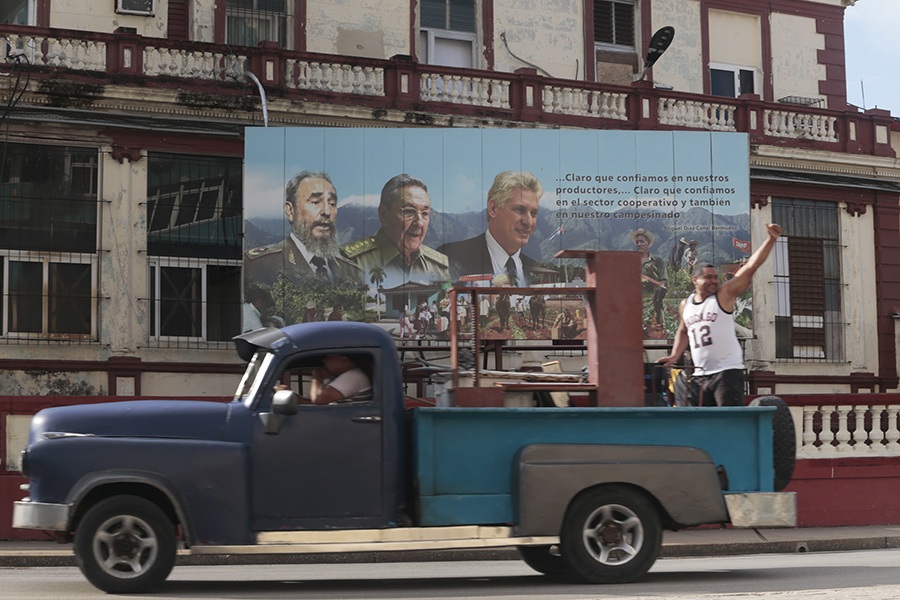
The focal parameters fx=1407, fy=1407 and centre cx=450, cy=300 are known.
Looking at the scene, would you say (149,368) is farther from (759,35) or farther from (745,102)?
(759,35)

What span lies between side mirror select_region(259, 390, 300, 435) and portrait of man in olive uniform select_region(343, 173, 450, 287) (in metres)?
10.3

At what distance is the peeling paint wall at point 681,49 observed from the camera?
86.8 feet

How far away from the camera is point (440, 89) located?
22281 millimetres

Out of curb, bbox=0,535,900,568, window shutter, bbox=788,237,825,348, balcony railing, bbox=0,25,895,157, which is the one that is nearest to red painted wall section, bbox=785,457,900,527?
curb, bbox=0,535,900,568

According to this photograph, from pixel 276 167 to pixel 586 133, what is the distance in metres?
4.53

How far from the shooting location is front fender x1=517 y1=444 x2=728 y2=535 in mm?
9773

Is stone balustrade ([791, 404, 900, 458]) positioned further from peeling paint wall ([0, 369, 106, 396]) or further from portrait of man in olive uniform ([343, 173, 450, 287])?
peeling paint wall ([0, 369, 106, 396])

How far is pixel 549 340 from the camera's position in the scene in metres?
19.5

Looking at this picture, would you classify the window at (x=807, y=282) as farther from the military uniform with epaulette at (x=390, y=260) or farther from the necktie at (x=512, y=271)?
the military uniform with epaulette at (x=390, y=260)

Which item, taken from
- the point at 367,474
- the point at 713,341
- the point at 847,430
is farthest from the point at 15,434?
the point at 847,430

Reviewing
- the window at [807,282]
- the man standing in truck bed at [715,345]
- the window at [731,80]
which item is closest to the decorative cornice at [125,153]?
the window at [807,282]

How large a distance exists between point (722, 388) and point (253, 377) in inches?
141

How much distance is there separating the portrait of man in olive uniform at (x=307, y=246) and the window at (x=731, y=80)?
33.7 feet

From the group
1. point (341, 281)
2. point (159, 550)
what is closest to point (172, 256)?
point (341, 281)
